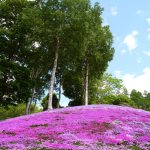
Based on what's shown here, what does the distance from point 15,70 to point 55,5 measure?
1117 cm

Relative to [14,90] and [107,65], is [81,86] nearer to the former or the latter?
[107,65]

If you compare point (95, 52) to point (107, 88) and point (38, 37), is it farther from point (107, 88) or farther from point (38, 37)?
point (107, 88)

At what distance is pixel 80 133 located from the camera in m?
24.2

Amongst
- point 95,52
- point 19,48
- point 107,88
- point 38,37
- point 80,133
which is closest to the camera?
point 80,133

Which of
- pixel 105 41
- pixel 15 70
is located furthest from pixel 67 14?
pixel 105 41

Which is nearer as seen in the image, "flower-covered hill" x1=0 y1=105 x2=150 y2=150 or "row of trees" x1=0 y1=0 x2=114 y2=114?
"flower-covered hill" x1=0 y1=105 x2=150 y2=150

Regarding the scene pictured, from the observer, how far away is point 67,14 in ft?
167

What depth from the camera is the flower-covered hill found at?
68.4ft

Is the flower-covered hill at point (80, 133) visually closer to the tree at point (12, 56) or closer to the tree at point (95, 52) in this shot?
the tree at point (12, 56)

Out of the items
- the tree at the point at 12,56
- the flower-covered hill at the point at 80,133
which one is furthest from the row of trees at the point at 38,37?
the flower-covered hill at the point at 80,133

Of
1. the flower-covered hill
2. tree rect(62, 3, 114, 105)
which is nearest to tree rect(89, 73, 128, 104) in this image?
tree rect(62, 3, 114, 105)

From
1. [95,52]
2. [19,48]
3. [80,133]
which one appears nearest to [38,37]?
[19,48]

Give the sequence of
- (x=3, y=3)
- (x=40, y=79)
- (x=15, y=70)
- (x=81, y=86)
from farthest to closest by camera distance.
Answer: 1. (x=81, y=86)
2. (x=40, y=79)
3. (x=3, y=3)
4. (x=15, y=70)

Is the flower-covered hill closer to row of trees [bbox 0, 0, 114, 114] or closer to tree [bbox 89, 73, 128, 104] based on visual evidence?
row of trees [bbox 0, 0, 114, 114]
